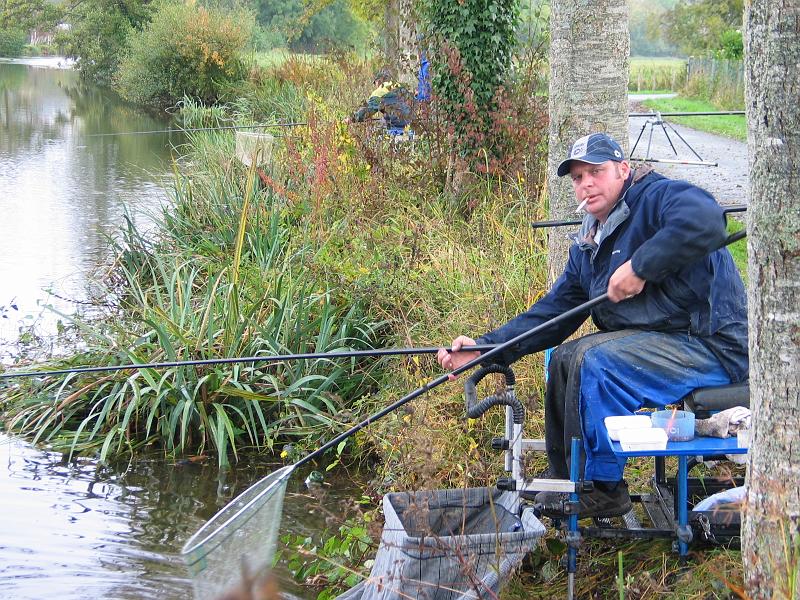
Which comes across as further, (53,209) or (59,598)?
A: (53,209)

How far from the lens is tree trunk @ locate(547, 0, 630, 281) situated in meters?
5.43

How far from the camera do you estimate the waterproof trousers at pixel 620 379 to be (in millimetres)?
3676

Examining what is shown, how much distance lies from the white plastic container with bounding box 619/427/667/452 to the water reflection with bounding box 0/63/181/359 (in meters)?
4.97

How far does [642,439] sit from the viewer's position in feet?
11.2

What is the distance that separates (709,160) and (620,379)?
11.7m

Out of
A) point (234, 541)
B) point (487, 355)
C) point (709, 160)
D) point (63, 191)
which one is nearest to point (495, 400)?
point (487, 355)

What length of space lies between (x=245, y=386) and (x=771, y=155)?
3936mm

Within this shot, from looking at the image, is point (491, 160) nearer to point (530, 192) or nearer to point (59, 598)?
point (530, 192)

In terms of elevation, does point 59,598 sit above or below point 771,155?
below

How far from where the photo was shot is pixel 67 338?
24.9 ft

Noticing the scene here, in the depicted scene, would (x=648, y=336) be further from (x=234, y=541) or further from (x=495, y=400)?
(x=234, y=541)

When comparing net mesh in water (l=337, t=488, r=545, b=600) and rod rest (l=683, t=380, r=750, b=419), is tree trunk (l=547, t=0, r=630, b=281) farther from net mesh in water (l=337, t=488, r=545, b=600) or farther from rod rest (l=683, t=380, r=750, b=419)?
net mesh in water (l=337, t=488, r=545, b=600)

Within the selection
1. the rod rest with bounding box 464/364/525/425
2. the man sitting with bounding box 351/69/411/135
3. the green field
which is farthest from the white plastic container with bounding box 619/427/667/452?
the green field

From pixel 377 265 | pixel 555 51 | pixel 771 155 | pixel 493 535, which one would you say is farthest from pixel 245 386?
pixel 771 155
